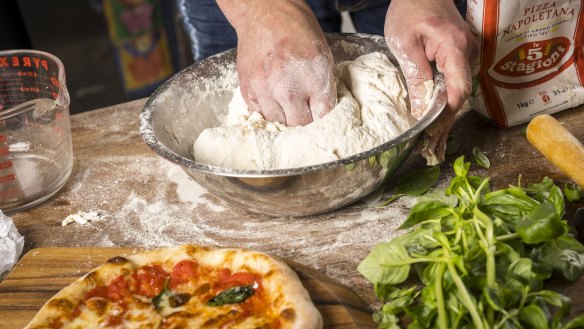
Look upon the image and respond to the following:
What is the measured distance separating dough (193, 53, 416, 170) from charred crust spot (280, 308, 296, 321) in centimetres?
36

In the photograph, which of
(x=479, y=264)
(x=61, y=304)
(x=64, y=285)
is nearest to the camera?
(x=479, y=264)

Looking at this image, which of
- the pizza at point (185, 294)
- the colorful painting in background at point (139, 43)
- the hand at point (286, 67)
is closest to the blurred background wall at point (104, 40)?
the colorful painting in background at point (139, 43)

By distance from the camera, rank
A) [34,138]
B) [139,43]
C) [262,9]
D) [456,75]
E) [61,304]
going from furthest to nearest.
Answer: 1. [139,43]
2. [34,138]
3. [262,9]
4. [456,75]
5. [61,304]

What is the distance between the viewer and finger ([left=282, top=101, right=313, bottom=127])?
5.14 ft

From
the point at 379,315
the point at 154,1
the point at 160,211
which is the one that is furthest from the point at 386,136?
the point at 154,1

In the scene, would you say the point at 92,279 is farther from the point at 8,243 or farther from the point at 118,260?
the point at 8,243

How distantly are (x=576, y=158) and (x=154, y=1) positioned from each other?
7.93 ft

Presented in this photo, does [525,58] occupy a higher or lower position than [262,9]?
lower

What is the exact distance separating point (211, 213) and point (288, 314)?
1.57ft

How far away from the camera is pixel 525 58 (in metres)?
1.72

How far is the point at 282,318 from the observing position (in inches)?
48.0

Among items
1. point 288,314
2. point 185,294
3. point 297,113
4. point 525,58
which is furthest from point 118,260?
point 525,58

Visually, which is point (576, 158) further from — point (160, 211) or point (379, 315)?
point (160, 211)

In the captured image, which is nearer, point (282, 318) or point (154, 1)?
point (282, 318)
